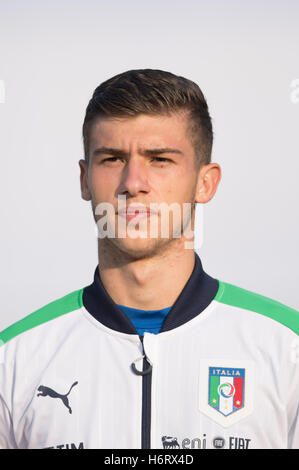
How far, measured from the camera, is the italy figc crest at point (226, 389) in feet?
13.6

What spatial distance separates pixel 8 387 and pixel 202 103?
2166mm

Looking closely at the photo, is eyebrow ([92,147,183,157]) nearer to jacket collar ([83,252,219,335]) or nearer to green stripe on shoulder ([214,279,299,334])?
jacket collar ([83,252,219,335])

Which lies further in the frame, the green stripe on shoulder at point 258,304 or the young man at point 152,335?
the green stripe on shoulder at point 258,304

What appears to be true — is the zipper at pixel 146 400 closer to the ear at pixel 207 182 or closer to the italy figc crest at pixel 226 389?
the italy figc crest at pixel 226 389

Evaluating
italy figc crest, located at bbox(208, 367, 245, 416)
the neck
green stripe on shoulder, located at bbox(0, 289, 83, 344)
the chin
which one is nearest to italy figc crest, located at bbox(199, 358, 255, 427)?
italy figc crest, located at bbox(208, 367, 245, 416)

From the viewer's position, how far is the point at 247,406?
13.5ft

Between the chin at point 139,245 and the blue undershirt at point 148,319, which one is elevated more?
the chin at point 139,245

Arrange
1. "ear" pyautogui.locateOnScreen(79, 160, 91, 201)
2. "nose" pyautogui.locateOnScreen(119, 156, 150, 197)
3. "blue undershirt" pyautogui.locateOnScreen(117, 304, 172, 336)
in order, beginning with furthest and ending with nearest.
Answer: "ear" pyautogui.locateOnScreen(79, 160, 91, 201)
"blue undershirt" pyautogui.locateOnScreen(117, 304, 172, 336)
"nose" pyautogui.locateOnScreen(119, 156, 150, 197)

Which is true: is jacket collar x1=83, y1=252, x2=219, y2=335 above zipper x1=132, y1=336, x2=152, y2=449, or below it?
above

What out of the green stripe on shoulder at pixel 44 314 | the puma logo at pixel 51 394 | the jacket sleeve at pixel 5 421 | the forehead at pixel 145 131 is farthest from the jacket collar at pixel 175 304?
the forehead at pixel 145 131

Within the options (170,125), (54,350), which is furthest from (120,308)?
(170,125)

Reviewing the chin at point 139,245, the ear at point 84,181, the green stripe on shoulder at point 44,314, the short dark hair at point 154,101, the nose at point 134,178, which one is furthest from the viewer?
the green stripe on shoulder at point 44,314

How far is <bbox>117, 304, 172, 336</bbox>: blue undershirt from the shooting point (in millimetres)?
4262

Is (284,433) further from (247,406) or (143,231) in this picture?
(143,231)
